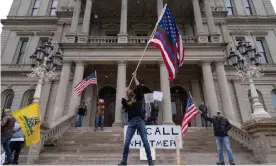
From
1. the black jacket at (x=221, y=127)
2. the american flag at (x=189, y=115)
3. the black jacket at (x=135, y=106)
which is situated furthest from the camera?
the american flag at (x=189, y=115)

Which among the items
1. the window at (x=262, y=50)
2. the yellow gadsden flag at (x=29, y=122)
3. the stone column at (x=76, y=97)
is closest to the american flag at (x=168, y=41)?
the yellow gadsden flag at (x=29, y=122)

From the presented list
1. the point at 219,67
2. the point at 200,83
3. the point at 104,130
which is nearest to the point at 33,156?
the point at 104,130

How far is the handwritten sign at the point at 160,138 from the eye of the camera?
8539 mm

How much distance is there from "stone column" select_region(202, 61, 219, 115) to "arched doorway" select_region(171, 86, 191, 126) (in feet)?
13.9

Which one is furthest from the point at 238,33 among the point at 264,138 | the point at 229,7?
the point at 264,138

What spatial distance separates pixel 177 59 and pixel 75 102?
8.53m

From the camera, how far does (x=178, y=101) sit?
1930 centimetres

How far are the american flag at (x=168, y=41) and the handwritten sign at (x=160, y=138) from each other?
2.30 m

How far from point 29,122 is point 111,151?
3735 millimetres

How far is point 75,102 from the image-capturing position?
46.2 ft

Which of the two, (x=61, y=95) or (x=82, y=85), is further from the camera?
(x=61, y=95)

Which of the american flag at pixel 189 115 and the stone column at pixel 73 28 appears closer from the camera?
the american flag at pixel 189 115

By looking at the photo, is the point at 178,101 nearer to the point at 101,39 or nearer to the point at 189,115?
the point at 101,39

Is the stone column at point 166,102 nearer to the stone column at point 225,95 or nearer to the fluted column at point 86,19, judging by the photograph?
the stone column at point 225,95
